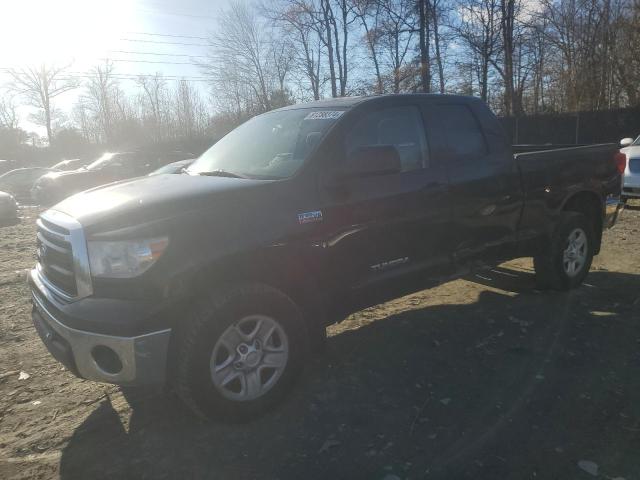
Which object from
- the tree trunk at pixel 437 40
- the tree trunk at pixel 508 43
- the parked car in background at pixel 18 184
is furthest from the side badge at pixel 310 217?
the tree trunk at pixel 508 43

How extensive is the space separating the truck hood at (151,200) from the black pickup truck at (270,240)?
0.01 metres

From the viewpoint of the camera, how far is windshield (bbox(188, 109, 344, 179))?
138 inches

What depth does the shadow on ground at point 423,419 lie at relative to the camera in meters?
2.71

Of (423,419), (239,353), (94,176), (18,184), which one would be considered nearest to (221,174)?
(239,353)

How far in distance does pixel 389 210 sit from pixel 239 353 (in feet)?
4.76

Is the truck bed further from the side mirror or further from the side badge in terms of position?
the side badge

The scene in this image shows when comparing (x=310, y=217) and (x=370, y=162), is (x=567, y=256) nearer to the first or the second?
(x=370, y=162)

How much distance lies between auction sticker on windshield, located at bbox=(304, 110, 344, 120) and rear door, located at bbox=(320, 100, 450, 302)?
5.3 inches

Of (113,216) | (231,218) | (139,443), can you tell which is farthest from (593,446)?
(113,216)

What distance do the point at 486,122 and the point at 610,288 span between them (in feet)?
8.14

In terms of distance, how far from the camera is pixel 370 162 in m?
3.37

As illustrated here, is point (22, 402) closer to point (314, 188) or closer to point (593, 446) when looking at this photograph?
point (314, 188)

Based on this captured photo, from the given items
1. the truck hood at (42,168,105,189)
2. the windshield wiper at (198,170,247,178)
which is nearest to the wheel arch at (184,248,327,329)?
the windshield wiper at (198,170,247,178)

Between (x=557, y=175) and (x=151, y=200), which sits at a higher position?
(x=151, y=200)
